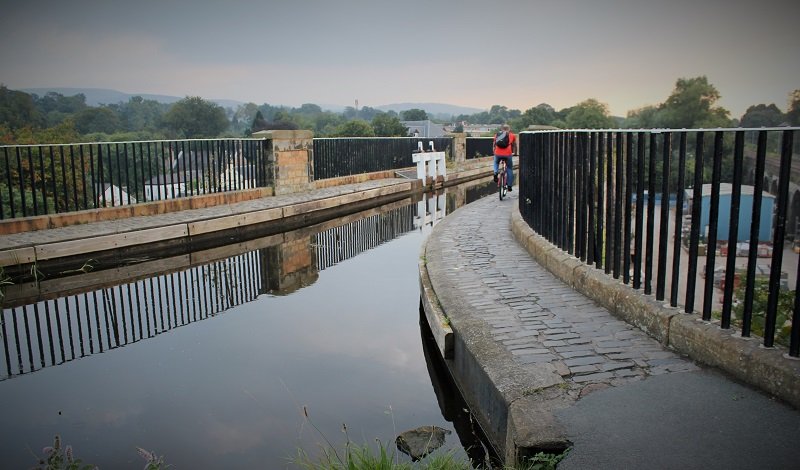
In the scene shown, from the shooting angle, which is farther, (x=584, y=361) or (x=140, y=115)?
(x=140, y=115)

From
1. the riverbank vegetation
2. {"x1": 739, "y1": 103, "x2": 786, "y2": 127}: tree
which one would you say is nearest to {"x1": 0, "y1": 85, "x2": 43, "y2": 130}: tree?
the riverbank vegetation

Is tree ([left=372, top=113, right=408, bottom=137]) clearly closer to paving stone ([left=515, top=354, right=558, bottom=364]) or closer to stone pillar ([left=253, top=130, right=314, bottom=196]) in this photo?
stone pillar ([left=253, top=130, right=314, bottom=196])

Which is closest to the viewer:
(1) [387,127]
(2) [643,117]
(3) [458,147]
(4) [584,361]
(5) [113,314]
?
(4) [584,361]

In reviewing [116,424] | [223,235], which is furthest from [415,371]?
[223,235]

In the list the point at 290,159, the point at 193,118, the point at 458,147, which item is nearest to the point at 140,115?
the point at 193,118

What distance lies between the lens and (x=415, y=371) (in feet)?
17.5

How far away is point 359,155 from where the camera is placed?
2108cm

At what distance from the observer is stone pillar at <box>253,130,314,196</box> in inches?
585

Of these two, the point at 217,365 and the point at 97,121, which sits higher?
the point at 97,121

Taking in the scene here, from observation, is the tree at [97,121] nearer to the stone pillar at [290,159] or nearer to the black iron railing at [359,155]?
the black iron railing at [359,155]

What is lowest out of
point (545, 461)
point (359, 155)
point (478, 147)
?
point (545, 461)

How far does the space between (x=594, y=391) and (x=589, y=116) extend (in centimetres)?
11736

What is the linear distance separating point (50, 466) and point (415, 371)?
3341 mm

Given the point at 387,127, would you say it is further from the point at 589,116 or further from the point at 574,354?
the point at 574,354
